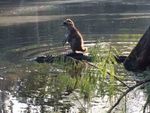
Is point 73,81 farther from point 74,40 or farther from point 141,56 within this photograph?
point 74,40

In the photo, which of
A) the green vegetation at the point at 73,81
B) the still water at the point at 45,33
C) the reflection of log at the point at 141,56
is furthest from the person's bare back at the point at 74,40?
the reflection of log at the point at 141,56

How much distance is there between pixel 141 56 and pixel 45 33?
11326mm

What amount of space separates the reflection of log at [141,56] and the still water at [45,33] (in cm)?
67

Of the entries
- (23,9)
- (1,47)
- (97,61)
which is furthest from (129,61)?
(23,9)

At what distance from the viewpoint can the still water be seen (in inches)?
493

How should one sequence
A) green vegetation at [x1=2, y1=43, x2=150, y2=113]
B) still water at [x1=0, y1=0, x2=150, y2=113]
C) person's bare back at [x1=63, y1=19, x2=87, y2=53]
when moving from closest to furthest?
green vegetation at [x1=2, y1=43, x2=150, y2=113] → still water at [x1=0, y1=0, x2=150, y2=113] → person's bare back at [x1=63, y1=19, x2=87, y2=53]

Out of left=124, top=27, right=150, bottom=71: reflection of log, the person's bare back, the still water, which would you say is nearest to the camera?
the still water

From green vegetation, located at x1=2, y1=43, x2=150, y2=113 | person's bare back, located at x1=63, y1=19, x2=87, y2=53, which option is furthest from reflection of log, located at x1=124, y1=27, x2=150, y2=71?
person's bare back, located at x1=63, y1=19, x2=87, y2=53

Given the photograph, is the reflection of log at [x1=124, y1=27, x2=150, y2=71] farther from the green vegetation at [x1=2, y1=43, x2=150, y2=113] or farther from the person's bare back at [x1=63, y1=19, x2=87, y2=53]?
the person's bare back at [x1=63, y1=19, x2=87, y2=53]

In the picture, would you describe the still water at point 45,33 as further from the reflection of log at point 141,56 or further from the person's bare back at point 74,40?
the person's bare back at point 74,40

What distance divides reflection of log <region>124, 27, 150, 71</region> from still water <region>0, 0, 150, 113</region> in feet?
2.20

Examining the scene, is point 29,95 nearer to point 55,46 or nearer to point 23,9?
point 55,46

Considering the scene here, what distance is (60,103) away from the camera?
12148mm

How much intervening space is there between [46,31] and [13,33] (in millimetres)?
1751
